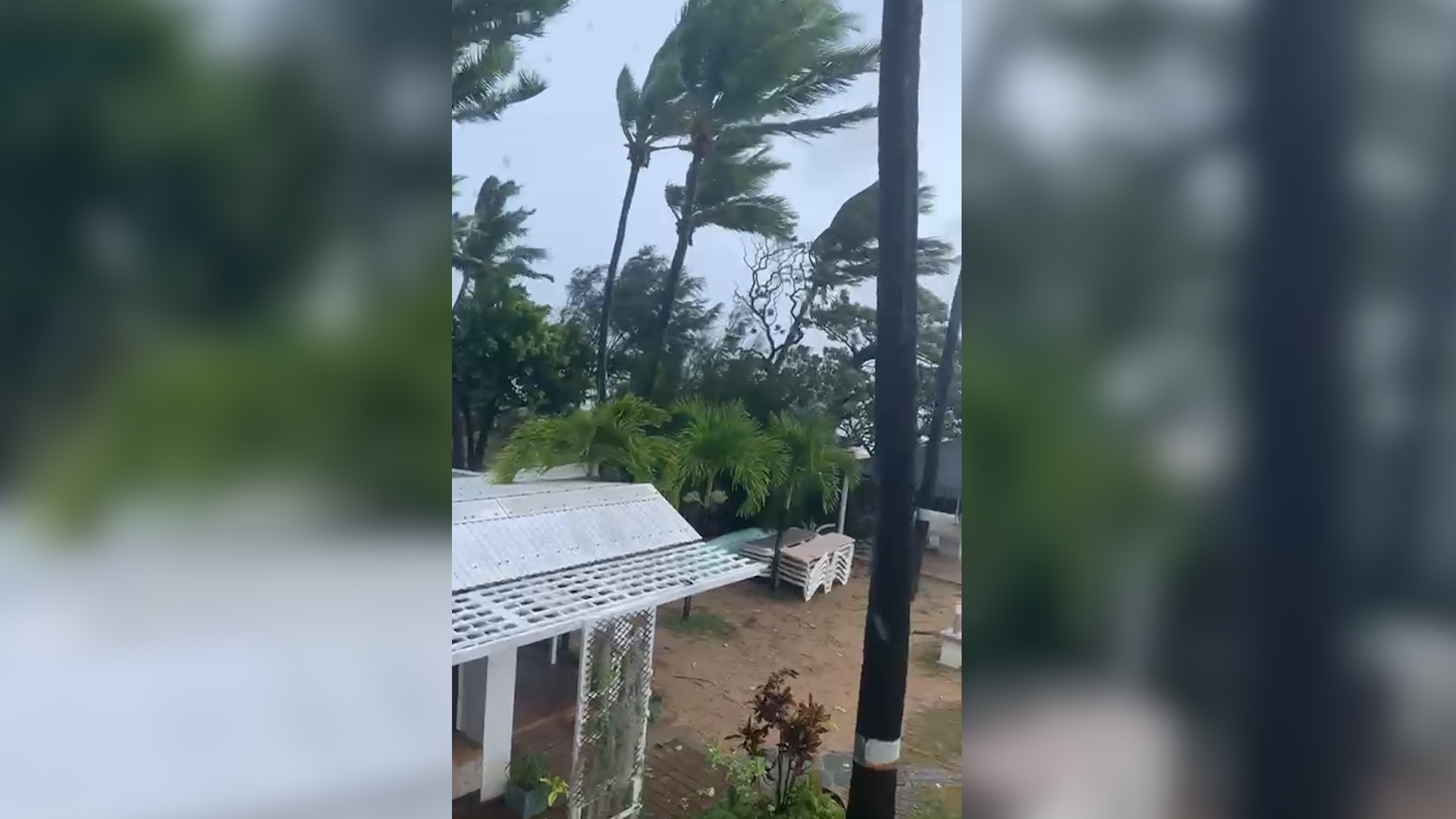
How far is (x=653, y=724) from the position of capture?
1.47 meters

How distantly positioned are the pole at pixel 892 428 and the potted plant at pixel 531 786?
51cm

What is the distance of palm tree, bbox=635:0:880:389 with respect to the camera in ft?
4.57

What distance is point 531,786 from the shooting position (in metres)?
1.44

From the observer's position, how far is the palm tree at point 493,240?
4.57 feet
